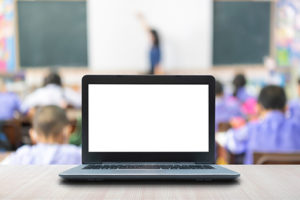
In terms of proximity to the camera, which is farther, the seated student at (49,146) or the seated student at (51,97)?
the seated student at (51,97)

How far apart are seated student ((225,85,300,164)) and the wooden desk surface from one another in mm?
1485

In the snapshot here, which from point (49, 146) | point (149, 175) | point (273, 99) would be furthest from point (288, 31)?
point (149, 175)

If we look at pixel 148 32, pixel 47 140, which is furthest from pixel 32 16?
pixel 47 140

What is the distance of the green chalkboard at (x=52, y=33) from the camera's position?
737 cm

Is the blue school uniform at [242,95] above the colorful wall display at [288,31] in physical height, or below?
below

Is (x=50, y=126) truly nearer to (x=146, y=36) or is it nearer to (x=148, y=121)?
(x=148, y=121)

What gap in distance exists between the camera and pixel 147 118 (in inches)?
42.2

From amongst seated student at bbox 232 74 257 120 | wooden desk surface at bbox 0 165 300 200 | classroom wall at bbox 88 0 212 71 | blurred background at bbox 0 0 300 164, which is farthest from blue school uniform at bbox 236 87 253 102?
wooden desk surface at bbox 0 165 300 200

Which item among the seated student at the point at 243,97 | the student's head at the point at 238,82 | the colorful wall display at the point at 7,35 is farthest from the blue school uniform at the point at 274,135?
the colorful wall display at the point at 7,35

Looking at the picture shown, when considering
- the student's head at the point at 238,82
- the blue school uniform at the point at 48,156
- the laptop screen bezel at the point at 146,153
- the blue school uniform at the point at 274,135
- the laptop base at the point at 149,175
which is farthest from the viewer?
the student's head at the point at 238,82

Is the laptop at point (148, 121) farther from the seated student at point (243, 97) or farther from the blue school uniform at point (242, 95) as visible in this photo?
the blue school uniform at point (242, 95)

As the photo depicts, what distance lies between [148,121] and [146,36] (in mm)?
6542

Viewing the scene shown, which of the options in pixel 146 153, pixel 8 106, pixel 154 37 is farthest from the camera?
pixel 154 37

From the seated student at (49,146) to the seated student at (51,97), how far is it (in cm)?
172
